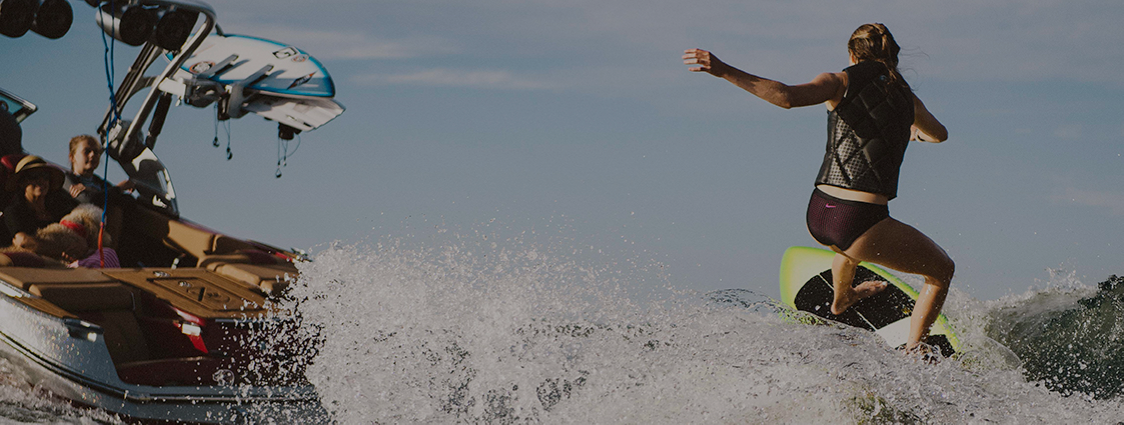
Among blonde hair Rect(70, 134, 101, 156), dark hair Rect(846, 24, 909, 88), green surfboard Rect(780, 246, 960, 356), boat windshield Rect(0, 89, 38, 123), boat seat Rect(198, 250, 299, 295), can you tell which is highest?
dark hair Rect(846, 24, 909, 88)

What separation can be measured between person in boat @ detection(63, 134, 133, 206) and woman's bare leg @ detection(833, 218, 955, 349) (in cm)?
436

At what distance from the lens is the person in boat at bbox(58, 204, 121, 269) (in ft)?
15.2

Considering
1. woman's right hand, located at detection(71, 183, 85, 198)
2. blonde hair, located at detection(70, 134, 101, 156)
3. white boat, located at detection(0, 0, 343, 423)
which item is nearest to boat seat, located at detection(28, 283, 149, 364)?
white boat, located at detection(0, 0, 343, 423)

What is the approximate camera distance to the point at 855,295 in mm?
4215

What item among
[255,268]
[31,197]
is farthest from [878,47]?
[31,197]

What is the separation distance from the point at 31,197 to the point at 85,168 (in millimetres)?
616

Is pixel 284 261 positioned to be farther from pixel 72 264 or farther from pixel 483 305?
pixel 483 305

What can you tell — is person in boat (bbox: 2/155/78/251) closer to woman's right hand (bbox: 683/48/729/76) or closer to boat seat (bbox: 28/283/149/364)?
boat seat (bbox: 28/283/149/364)

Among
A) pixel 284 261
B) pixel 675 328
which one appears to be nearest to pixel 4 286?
pixel 284 261

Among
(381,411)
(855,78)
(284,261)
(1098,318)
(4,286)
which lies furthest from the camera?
(1098,318)

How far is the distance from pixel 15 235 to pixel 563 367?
3131mm

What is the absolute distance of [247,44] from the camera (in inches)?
273

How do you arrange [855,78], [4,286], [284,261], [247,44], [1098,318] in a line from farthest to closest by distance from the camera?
1. [247,44]
2. [1098,318]
3. [284,261]
4. [4,286]
5. [855,78]

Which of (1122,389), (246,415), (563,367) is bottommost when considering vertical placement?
(1122,389)
